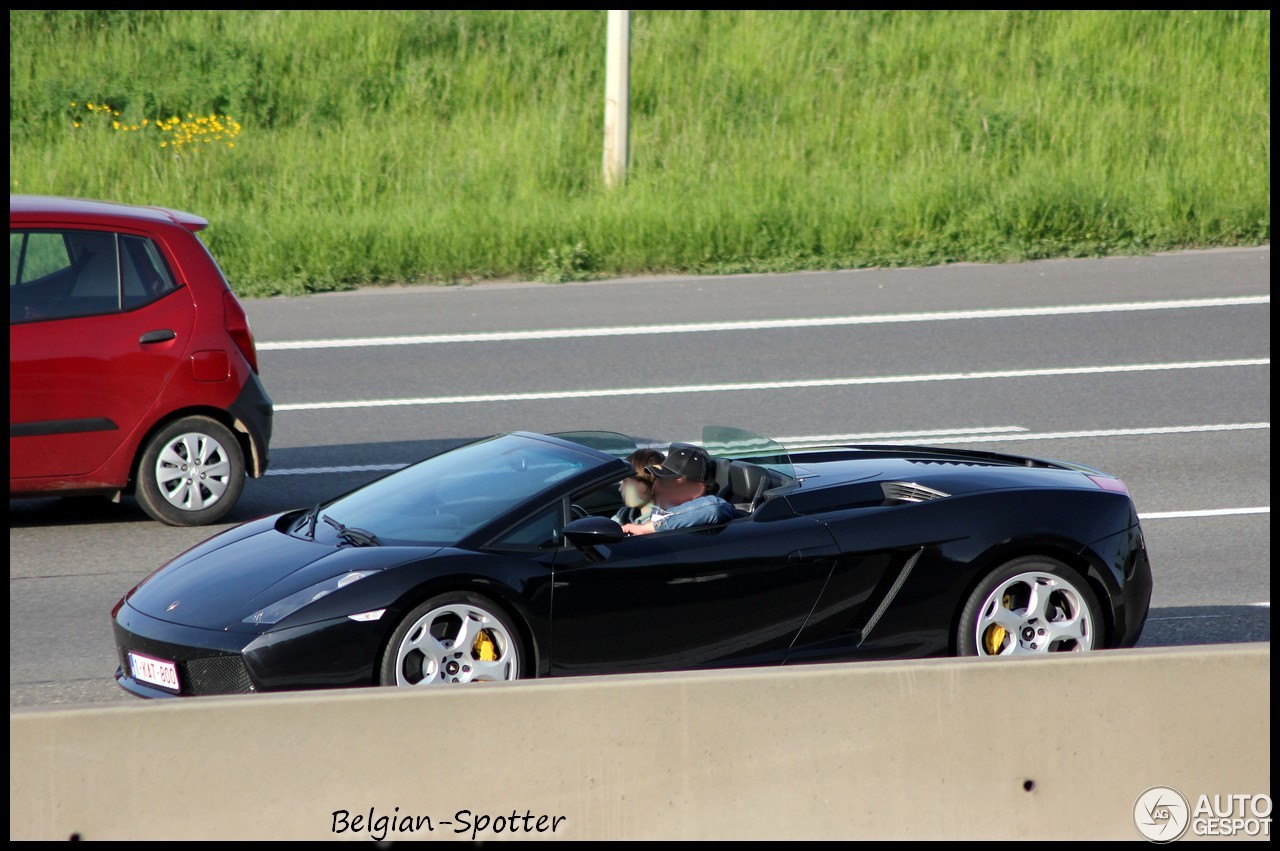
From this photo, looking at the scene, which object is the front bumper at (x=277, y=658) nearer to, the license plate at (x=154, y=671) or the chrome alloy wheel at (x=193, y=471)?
the license plate at (x=154, y=671)

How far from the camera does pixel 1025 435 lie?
1152 centimetres

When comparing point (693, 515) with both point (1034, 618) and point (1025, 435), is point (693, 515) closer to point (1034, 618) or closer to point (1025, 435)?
point (1034, 618)

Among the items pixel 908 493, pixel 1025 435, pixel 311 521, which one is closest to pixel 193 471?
pixel 311 521

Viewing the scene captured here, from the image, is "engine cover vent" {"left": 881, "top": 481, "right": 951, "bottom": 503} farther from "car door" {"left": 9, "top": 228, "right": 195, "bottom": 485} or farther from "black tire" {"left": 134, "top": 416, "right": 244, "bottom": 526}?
"car door" {"left": 9, "top": 228, "right": 195, "bottom": 485}

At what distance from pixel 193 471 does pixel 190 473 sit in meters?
0.02

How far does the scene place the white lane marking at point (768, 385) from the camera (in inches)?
508

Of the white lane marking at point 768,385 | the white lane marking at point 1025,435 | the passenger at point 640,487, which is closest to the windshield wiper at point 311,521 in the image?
the passenger at point 640,487

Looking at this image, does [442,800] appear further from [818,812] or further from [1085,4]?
[1085,4]

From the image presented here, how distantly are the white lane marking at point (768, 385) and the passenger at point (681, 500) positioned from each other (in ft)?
21.5

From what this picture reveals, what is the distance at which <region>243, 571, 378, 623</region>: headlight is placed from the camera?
5.75 meters

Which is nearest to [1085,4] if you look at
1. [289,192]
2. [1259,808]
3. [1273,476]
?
[289,192]

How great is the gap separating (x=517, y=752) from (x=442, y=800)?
25 centimetres

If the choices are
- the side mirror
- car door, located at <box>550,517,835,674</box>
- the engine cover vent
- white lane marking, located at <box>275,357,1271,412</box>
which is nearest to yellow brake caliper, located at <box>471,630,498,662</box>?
car door, located at <box>550,517,835,674</box>

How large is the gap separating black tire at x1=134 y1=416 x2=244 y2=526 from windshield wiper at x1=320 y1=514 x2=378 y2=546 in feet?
10.7
